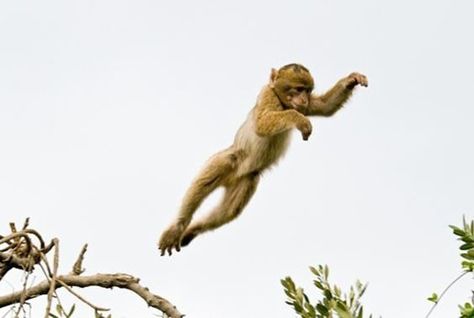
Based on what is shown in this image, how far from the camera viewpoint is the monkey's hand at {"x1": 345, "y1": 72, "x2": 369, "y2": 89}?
9.24 metres

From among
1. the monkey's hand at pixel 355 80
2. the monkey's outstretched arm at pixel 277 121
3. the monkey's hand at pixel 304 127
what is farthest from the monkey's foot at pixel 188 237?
the monkey's hand at pixel 355 80

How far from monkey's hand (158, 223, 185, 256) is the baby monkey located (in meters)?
0.02

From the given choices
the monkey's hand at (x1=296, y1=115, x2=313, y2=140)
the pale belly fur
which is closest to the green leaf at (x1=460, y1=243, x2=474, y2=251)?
the monkey's hand at (x1=296, y1=115, x2=313, y2=140)

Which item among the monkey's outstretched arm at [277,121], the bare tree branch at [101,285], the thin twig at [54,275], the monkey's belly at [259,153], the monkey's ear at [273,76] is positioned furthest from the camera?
the monkey's ear at [273,76]

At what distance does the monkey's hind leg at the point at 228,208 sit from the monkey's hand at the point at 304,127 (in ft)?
3.88

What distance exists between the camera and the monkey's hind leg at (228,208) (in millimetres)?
9781

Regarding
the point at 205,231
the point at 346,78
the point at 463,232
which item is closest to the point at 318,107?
the point at 346,78

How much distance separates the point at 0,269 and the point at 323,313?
203cm

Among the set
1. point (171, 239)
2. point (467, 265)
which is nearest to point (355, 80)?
point (171, 239)

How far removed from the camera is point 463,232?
5496 millimetres

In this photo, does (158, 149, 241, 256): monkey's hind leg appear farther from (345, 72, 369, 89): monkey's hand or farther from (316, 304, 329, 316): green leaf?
(316, 304, 329, 316): green leaf

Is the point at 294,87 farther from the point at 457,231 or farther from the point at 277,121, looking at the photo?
the point at 457,231

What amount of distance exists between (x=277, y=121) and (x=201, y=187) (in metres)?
1.14

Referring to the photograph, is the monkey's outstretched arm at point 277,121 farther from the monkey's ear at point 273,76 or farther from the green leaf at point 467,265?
the green leaf at point 467,265
